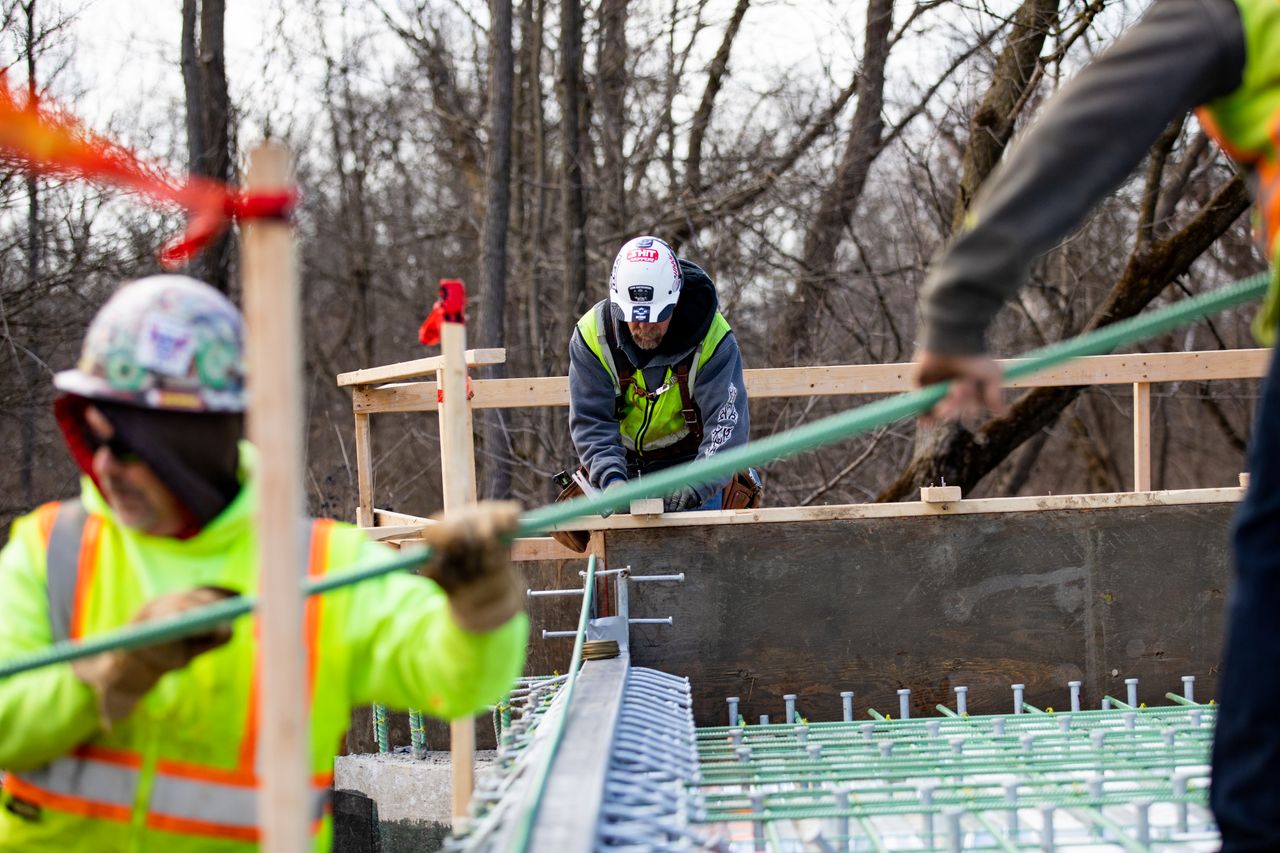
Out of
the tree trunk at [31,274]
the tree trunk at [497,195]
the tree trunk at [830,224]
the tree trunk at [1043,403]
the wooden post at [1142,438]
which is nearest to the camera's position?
the wooden post at [1142,438]

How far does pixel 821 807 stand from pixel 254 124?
586 inches

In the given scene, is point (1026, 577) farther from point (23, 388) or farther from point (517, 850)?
point (23, 388)

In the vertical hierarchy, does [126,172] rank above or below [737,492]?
above

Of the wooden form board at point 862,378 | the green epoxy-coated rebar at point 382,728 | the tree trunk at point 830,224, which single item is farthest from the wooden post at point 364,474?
the tree trunk at point 830,224

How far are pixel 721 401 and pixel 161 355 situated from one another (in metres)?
4.20

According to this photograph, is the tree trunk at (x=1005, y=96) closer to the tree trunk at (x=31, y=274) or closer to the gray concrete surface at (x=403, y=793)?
the gray concrete surface at (x=403, y=793)

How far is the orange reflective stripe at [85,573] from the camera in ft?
7.25

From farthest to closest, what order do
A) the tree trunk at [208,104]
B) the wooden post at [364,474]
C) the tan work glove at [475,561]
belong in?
the tree trunk at [208,104] → the wooden post at [364,474] → the tan work glove at [475,561]

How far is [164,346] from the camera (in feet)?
6.85

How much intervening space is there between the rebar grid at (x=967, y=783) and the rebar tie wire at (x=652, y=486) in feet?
3.91

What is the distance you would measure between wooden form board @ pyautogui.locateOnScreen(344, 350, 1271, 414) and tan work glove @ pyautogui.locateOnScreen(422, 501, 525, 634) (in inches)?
178

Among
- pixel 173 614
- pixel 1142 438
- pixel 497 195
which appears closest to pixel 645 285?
pixel 1142 438

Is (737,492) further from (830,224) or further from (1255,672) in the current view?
(830,224)

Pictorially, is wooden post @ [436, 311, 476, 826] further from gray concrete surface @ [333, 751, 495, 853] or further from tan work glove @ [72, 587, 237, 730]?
gray concrete surface @ [333, 751, 495, 853]
